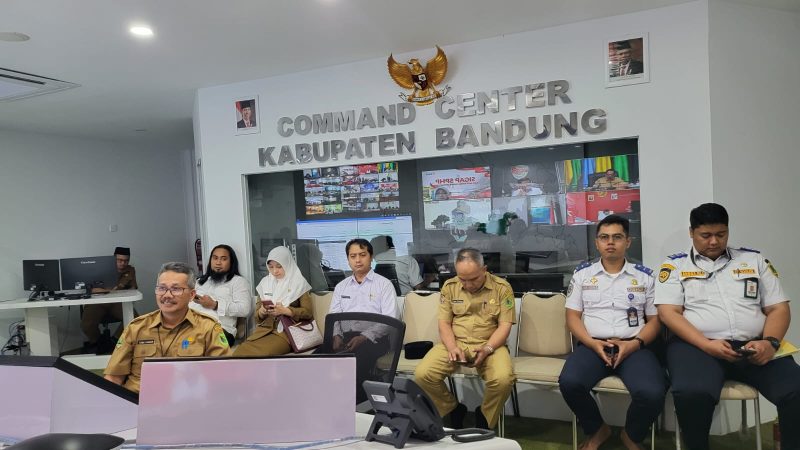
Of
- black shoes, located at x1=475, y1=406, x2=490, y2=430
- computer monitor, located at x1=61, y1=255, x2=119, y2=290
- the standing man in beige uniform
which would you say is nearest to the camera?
black shoes, located at x1=475, y1=406, x2=490, y2=430

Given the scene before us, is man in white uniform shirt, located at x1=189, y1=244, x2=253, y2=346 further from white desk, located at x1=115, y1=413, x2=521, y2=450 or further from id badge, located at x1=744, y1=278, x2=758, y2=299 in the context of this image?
id badge, located at x1=744, y1=278, x2=758, y2=299

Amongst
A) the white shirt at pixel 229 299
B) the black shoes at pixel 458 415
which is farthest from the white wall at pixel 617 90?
the black shoes at pixel 458 415

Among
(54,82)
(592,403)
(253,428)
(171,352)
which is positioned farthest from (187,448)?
(54,82)

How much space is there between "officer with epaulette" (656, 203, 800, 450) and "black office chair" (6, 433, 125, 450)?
2.81 m

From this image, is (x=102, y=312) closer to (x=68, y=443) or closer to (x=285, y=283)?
(x=285, y=283)

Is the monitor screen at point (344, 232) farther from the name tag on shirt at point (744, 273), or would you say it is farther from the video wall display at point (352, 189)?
the name tag on shirt at point (744, 273)

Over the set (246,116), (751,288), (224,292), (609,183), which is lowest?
(224,292)

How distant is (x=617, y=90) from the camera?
12.7ft

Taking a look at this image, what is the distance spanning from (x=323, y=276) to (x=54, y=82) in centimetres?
290

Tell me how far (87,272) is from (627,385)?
19.2 ft

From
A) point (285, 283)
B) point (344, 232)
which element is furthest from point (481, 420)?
point (344, 232)

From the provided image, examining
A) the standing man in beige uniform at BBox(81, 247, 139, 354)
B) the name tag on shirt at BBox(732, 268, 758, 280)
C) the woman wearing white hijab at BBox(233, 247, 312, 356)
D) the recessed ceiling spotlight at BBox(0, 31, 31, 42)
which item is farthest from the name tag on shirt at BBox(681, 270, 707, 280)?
the standing man in beige uniform at BBox(81, 247, 139, 354)

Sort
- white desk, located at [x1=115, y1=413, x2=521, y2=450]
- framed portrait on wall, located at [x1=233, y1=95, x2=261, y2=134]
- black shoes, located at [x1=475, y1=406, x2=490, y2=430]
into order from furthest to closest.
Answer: framed portrait on wall, located at [x1=233, y1=95, x2=261, y2=134], black shoes, located at [x1=475, y1=406, x2=490, y2=430], white desk, located at [x1=115, y1=413, x2=521, y2=450]

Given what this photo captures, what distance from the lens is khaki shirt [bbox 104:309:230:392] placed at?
257cm
